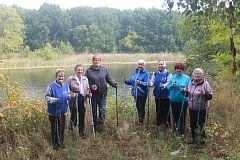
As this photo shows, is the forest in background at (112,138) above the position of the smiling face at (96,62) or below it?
below

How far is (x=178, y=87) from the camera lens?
22.7 feet

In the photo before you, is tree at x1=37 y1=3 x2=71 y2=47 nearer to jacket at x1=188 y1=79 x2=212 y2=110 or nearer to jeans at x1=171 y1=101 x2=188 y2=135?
jeans at x1=171 y1=101 x2=188 y2=135

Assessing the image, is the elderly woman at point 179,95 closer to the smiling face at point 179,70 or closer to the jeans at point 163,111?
the smiling face at point 179,70

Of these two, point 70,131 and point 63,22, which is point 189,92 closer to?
point 70,131

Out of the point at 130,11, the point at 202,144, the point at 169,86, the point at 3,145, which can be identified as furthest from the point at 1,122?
the point at 130,11

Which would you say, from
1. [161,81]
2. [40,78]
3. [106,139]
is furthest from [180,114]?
[40,78]

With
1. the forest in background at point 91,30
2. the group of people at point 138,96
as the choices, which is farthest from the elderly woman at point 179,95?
the forest in background at point 91,30

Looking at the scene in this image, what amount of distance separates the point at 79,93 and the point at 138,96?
4.76 feet

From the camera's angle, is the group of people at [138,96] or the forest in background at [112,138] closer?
the forest in background at [112,138]

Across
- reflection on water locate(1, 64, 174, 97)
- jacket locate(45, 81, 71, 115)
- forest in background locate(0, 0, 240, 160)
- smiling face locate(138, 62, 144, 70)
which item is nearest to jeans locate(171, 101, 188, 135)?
forest in background locate(0, 0, 240, 160)

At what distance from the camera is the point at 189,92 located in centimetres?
659

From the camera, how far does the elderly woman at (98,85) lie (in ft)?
23.4

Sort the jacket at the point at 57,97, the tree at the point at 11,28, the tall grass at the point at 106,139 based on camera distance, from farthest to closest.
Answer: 1. the tree at the point at 11,28
2. the jacket at the point at 57,97
3. the tall grass at the point at 106,139

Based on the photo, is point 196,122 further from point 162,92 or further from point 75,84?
point 75,84
